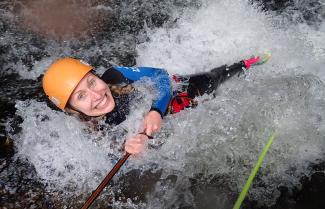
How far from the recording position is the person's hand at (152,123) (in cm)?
322

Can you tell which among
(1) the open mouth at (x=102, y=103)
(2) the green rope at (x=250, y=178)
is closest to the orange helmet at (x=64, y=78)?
(1) the open mouth at (x=102, y=103)

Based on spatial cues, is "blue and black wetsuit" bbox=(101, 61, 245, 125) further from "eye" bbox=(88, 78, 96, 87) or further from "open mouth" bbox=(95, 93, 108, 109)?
"eye" bbox=(88, 78, 96, 87)

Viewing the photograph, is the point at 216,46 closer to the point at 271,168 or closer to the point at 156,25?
the point at 156,25

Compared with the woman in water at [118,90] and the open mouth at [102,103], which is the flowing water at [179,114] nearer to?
the woman in water at [118,90]

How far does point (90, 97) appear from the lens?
3264mm

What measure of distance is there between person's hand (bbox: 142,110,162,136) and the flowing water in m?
0.58

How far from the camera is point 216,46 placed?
5.44 m

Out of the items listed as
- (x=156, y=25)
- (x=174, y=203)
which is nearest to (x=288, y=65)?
(x=156, y=25)

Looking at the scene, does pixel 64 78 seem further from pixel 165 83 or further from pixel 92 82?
pixel 165 83

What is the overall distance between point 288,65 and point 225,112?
1.46 m

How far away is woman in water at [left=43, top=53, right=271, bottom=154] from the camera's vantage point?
3.27 metres

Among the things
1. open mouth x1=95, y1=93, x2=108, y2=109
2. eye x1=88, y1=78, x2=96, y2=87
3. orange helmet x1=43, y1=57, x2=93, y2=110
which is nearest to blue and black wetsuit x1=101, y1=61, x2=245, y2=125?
open mouth x1=95, y1=93, x2=108, y2=109

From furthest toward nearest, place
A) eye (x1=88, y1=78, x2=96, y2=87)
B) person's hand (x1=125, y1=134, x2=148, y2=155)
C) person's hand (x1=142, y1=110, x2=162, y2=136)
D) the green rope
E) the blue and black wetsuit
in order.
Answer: the blue and black wetsuit < the green rope < eye (x1=88, y1=78, x2=96, y2=87) < person's hand (x1=142, y1=110, x2=162, y2=136) < person's hand (x1=125, y1=134, x2=148, y2=155)

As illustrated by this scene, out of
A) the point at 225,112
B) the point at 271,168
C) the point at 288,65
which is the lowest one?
the point at 271,168
